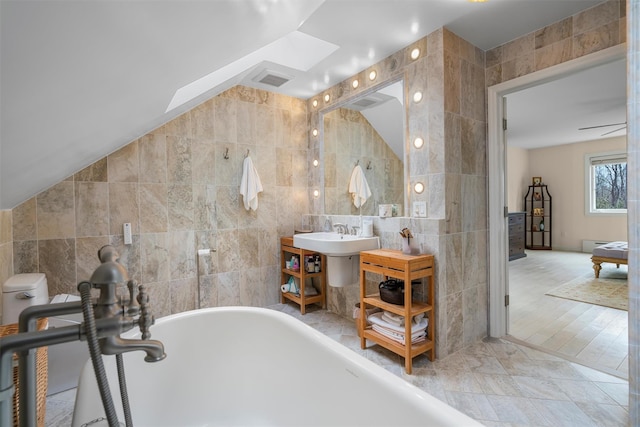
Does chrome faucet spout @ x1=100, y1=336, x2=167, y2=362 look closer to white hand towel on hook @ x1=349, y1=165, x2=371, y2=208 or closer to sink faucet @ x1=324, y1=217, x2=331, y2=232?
white hand towel on hook @ x1=349, y1=165, x2=371, y2=208

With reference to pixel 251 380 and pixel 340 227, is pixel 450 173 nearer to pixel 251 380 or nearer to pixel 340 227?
pixel 340 227

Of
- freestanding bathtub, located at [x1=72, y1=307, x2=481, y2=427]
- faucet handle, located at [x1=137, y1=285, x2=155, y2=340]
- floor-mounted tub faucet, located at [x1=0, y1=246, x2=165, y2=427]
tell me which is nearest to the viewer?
floor-mounted tub faucet, located at [x1=0, y1=246, x2=165, y2=427]

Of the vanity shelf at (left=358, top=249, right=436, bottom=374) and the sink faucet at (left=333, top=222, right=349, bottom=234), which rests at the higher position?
the sink faucet at (left=333, top=222, right=349, bottom=234)

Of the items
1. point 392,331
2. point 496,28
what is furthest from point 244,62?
point 392,331

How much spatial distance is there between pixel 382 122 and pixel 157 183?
7.22ft

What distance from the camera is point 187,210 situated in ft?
9.42

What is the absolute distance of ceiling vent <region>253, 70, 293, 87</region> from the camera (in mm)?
2866

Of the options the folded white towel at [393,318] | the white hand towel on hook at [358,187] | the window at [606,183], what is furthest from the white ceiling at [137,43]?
the window at [606,183]

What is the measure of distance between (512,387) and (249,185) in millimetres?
2735

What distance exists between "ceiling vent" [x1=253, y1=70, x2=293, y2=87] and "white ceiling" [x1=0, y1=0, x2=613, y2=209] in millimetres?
444

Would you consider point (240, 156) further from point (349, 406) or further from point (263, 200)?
point (349, 406)

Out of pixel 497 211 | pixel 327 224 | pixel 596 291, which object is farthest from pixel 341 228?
pixel 596 291

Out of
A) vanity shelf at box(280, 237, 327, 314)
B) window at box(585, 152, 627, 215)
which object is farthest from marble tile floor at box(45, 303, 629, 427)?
window at box(585, 152, 627, 215)

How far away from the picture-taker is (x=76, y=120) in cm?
115
